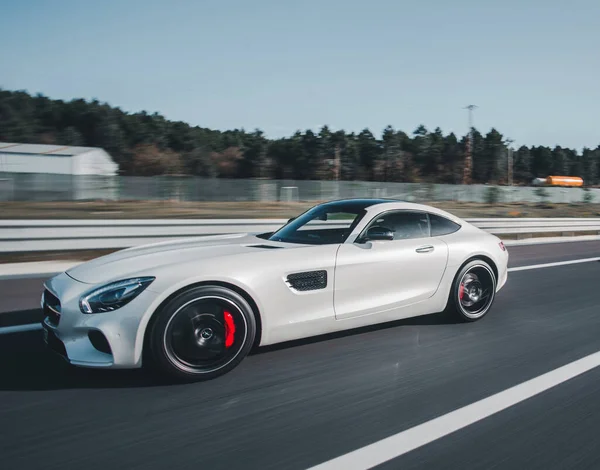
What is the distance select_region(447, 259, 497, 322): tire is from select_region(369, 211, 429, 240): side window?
0.62m

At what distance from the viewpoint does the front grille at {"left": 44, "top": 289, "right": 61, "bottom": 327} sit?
3.83 m

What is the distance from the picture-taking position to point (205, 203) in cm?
2788

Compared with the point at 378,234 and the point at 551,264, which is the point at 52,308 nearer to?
the point at 378,234

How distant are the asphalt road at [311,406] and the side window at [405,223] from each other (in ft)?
3.20

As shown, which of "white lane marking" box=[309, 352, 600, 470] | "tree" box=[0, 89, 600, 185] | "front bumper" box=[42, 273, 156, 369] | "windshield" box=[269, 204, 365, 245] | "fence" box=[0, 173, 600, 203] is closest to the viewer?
"white lane marking" box=[309, 352, 600, 470]

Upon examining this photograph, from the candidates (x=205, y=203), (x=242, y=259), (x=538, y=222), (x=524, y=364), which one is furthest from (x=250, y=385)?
(x=205, y=203)

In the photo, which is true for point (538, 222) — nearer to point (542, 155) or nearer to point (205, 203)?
point (205, 203)

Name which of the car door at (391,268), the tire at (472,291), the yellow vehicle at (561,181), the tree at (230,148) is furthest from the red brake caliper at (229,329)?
the yellow vehicle at (561,181)

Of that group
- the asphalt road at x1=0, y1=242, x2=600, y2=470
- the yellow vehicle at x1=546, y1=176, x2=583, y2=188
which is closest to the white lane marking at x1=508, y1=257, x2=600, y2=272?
the asphalt road at x1=0, y1=242, x2=600, y2=470

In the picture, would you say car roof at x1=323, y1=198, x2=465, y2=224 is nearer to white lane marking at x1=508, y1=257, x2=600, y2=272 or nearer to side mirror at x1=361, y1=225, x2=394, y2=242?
side mirror at x1=361, y1=225, x2=394, y2=242

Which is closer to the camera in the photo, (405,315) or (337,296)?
(337,296)

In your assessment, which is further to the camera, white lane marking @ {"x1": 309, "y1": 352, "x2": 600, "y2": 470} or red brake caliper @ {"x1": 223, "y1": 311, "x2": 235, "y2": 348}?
red brake caliper @ {"x1": 223, "y1": 311, "x2": 235, "y2": 348}

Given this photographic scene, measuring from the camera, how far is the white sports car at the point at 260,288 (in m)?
3.71

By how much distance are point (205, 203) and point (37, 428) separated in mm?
25116
